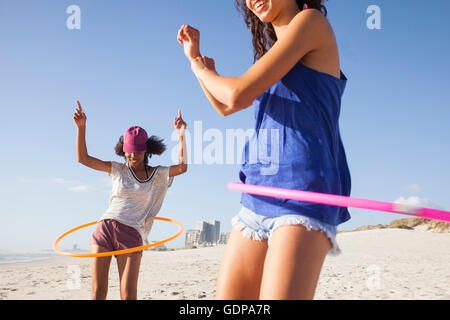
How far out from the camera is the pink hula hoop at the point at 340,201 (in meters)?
1.94

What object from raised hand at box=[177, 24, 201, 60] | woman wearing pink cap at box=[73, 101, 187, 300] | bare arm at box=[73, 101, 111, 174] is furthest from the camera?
bare arm at box=[73, 101, 111, 174]

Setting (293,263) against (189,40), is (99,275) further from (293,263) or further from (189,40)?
(293,263)

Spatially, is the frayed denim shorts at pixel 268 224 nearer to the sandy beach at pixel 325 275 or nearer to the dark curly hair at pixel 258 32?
the dark curly hair at pixel 258 32

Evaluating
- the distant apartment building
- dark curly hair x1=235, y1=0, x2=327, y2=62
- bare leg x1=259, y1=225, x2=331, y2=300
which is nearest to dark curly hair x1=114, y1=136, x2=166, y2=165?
dark curly hair x1=235, y1=0, x2=327, y2=62

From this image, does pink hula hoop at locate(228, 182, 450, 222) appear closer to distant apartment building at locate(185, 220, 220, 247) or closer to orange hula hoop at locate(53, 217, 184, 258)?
orange hula hoop at locate(53, 217, 184, 258)

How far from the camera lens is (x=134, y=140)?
5891 millimetres

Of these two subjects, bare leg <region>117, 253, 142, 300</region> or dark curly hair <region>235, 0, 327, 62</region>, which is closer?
dark curly hair <region>235, 0, 327, 62</region>

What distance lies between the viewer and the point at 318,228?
1.88 m

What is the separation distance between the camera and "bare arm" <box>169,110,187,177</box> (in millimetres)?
5820

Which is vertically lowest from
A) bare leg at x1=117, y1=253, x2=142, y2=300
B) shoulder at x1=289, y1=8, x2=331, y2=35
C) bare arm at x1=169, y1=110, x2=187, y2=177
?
bare leg at x1=117, y1=253, x2=142, y2=300

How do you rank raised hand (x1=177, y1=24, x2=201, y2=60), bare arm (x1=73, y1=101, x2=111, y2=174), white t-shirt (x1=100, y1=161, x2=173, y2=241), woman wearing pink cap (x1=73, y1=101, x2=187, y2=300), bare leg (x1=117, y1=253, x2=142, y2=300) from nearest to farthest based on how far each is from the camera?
raised hand (x1=177, y1=24, x2=201, y2=60)
bare leg (x1=117, y1=253, x2=142, y2=300)
woman wearing pink cap (x1=73, y1=101, x2=187, y2=300)
white t-shirt (x1=100, y1=161, x2=173, y2=241)
bare arm (x1=73, y1=101, x2=111, y2=174)

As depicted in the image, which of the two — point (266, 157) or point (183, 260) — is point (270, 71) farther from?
point (183, 260)

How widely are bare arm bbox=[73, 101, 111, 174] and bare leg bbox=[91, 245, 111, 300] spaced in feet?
3.75
